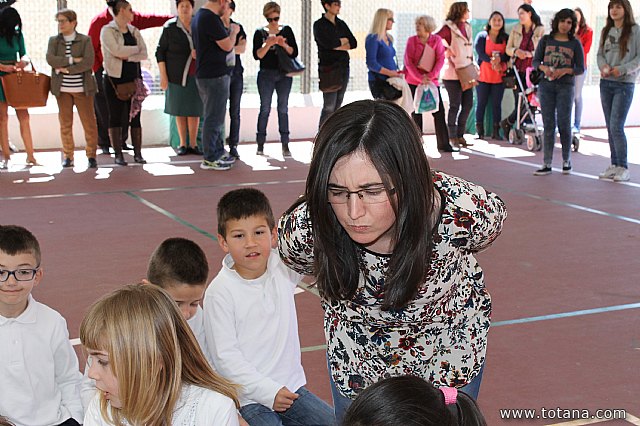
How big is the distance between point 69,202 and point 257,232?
16.0ft

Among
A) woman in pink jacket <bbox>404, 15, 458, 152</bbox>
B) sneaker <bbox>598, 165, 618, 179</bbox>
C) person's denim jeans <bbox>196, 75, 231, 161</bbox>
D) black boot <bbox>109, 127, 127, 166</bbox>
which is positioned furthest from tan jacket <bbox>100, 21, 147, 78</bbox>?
sneaker <bbox>598, 165, 618, 179</bbox>

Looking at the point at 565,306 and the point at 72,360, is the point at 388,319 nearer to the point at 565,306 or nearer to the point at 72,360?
the point at 72,360

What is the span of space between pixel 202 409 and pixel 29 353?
1.02 metres

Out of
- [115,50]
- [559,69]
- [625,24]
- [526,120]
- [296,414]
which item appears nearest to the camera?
[296,414]

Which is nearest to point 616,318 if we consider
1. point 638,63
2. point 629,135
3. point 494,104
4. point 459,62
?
point 638,63

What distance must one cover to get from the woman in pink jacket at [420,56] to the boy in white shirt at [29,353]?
8.63 metres

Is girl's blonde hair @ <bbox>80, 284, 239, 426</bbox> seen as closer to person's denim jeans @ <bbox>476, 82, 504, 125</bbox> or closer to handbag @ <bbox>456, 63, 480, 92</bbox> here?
handbag @ <bbox>456, 63, 480, 92</bbox>

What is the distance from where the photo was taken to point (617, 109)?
8523mm

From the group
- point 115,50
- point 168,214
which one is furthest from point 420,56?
point 168,214

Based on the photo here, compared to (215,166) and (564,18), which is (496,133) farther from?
(215,166)

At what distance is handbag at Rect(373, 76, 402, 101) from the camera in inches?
429

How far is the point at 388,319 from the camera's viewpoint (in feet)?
7.15

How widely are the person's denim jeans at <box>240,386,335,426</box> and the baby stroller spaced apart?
28.3 ft

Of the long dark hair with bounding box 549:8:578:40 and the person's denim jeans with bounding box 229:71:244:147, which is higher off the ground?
the long dark hair with bounding box 549:8:578:40
